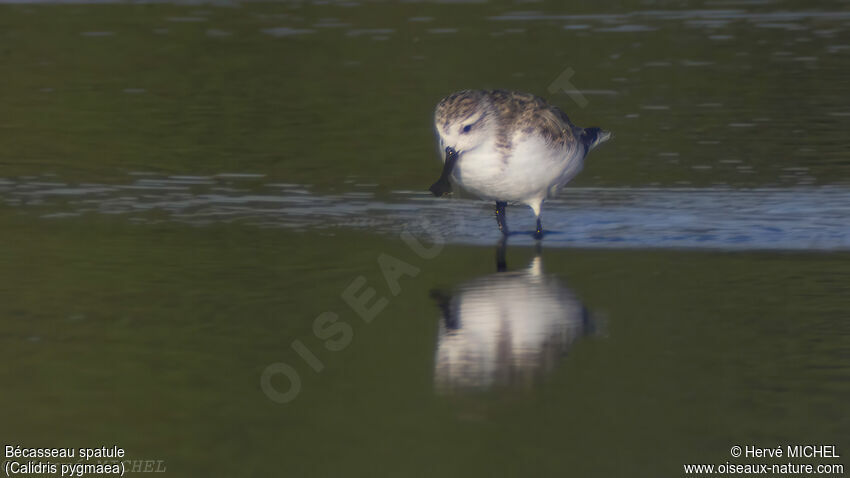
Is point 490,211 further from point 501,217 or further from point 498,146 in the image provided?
point 498,146

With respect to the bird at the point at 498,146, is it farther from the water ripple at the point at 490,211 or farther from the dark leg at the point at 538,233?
the water ripple at the point at 490,211

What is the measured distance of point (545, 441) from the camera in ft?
20.1

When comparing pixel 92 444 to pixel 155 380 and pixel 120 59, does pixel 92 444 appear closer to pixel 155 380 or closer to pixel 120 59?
pixel 155 380

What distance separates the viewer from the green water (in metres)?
6.27

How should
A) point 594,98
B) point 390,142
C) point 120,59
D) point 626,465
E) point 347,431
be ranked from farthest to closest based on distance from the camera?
point 120,59
point 594,98
point 390,142
point 347,431
point 626,465

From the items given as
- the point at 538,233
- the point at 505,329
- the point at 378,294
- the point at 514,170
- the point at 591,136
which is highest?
the point at 514,170

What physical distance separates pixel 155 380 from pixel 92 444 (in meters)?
0.90

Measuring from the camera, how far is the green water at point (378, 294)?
6.27 metres

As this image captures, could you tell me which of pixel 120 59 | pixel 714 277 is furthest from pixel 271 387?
pixel 120 59

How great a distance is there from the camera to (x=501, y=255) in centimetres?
1000

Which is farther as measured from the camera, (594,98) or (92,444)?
(594,98)

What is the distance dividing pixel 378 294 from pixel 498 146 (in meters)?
1.56

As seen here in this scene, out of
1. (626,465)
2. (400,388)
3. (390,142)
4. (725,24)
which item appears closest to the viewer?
(626,465)

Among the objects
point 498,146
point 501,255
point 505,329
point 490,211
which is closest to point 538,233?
point 501,255
